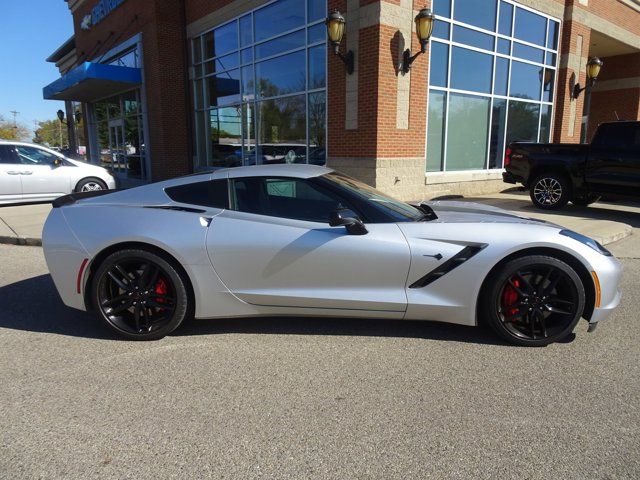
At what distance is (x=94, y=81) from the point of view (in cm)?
1625

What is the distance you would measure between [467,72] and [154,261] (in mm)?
10321

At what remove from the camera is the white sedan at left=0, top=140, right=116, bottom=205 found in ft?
35.6

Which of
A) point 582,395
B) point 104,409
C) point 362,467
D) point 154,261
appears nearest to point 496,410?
point 582,395

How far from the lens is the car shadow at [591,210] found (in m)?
9.20

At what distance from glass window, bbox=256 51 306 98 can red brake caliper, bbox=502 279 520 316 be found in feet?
30.4

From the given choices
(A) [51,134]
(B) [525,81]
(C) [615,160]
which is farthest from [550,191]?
(A) [51,134]

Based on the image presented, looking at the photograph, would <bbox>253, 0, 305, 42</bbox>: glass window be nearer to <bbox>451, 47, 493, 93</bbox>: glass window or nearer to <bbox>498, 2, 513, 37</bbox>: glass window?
<bbox>451, 47, 493, 93</bbox>: glass window

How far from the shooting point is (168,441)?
2.41 metres

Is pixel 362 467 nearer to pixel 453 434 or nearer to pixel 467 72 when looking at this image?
pixel 453 434

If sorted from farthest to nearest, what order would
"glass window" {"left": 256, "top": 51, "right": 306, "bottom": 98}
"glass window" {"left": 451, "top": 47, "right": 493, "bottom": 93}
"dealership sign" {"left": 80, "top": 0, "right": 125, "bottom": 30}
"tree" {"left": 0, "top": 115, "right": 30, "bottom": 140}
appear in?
"tree" {"left": 0, "top": 115, "right": 30, "bottom": 140} < "dealership sign" {"left": 80, "top": 0, "right": 125, "bottom": 30} < "glass window" {"left": 256, "top": 51, "right": 306, "bottom": 98} < "glass window" {"left": 451, "top": 47, "right": 493, "bottom": 93}

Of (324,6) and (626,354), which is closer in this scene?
(626,354)

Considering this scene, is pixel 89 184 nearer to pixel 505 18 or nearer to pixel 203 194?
pixel 203 194

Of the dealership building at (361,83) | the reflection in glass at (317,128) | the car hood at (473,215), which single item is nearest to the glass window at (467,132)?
the dealership building at (361,83)

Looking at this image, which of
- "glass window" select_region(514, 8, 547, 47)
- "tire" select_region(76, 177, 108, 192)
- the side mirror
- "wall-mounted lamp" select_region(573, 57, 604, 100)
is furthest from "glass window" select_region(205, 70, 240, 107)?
the side mirror
